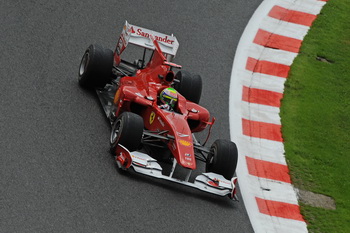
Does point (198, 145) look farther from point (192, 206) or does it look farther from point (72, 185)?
point (72, 185)

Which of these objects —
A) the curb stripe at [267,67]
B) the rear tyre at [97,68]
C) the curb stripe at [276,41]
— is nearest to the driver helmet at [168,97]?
the rear tyre at [97,68]

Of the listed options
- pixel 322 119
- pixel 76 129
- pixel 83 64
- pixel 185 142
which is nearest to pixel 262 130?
pixel 322 119

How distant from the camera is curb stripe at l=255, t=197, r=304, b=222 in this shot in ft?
35.5

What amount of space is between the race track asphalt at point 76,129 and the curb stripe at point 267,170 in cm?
72

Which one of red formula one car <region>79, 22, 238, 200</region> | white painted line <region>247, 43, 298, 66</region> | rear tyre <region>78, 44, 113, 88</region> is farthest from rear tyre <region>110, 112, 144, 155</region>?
white painted line <region>247, 43, 298, 66</region>

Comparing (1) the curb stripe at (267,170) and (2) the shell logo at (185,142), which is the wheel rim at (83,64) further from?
(1) the curb stripe at (267,170)

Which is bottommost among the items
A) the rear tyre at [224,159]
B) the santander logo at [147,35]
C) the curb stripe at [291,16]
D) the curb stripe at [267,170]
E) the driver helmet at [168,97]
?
the curb stripe at [267,170]

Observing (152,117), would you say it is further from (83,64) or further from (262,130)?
(262,130)

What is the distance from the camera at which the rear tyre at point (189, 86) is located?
39.3ft

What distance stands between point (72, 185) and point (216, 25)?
694 centimetres

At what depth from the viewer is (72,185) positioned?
9.62 m

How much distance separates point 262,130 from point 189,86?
1.52 m

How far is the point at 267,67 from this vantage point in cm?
1454

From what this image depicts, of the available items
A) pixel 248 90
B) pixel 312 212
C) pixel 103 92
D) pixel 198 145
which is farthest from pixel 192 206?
pixel 248 90
